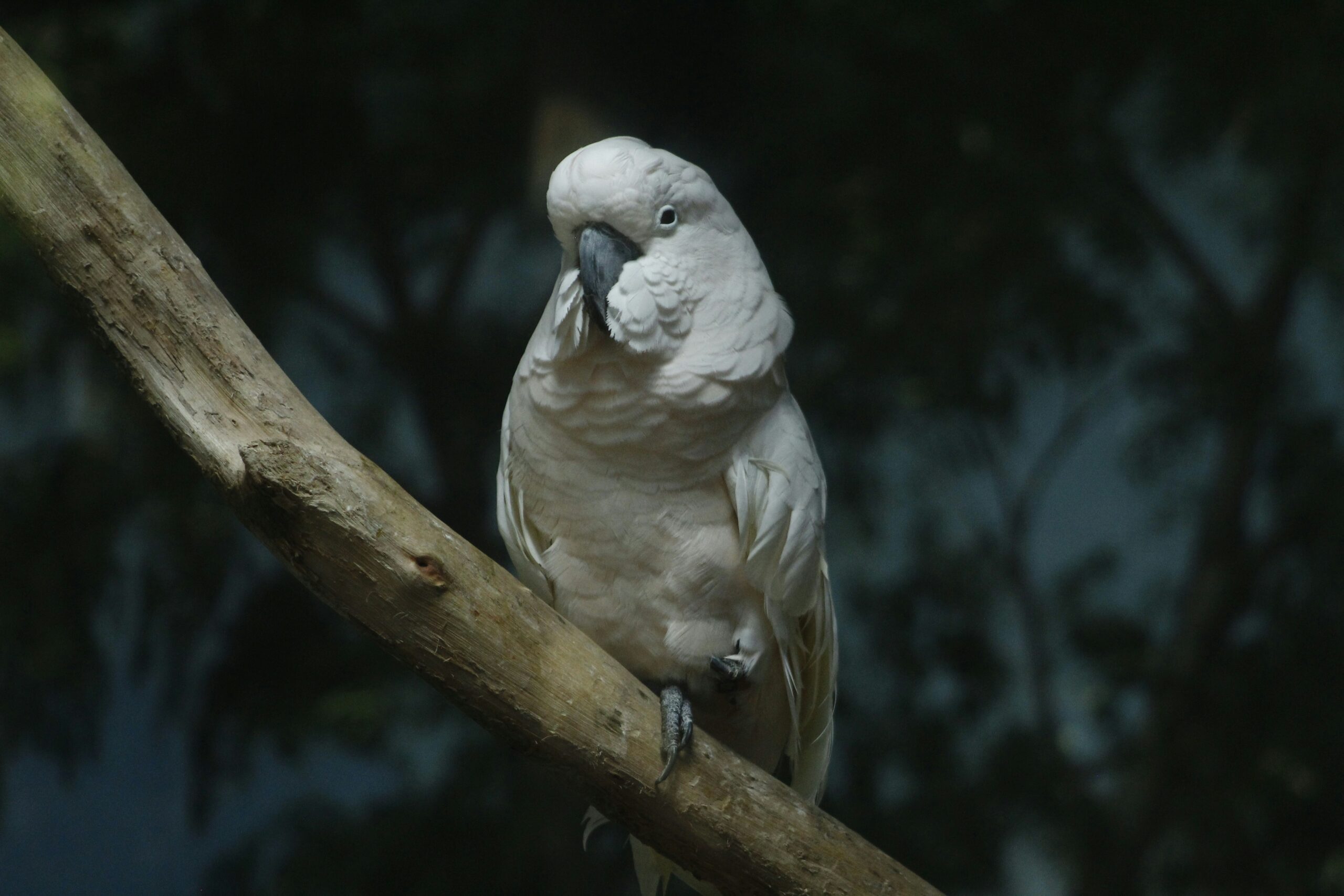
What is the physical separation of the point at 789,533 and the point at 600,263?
0.42 m

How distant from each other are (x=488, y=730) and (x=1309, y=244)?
8.33ft

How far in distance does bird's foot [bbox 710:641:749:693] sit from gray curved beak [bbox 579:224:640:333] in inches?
18.6

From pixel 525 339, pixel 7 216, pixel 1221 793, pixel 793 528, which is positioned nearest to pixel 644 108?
pixel 525 339

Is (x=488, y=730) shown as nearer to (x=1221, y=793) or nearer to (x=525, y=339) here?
(x=525, y=339)

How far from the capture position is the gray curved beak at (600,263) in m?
1.23

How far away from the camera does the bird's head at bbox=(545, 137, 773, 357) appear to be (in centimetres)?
124

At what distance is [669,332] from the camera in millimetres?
1275

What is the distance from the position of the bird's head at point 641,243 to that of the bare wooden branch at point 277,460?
0.33m

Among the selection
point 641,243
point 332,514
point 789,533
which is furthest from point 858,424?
point 332,514

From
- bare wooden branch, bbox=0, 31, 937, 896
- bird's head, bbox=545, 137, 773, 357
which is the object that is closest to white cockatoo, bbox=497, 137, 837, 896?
bird's head, bbox=545, 137, 773, 357

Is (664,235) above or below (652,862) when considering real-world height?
above

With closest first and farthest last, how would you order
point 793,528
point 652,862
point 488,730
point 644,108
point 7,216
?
point 7,216 → point 488,730 → point 793,528 → point 652,862 → point 644,108

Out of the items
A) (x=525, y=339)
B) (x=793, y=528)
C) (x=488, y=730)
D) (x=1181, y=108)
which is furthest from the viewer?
(x=1181, y=108)

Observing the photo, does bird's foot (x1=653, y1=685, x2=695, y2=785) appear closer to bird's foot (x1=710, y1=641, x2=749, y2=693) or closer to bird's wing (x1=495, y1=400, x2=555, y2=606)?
bird's foot (x1=710, y1=641, x2=749, y2=693)
